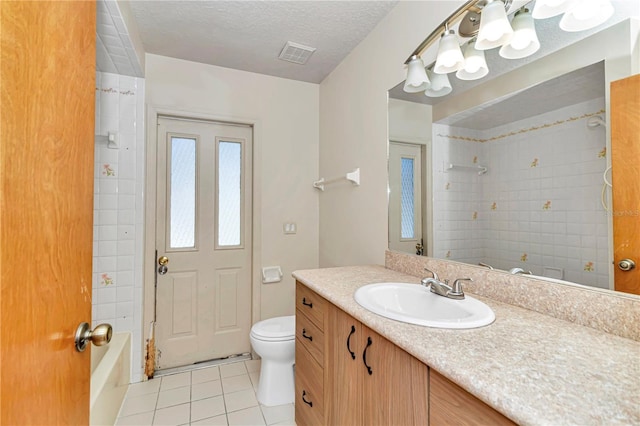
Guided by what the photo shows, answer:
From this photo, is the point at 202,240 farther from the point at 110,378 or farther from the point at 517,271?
the point at 517,271

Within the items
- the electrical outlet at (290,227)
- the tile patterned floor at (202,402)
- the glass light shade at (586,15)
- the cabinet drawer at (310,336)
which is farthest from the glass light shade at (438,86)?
the tile patterned floor at (202,402)

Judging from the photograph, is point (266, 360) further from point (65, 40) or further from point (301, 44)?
point (301, 44)

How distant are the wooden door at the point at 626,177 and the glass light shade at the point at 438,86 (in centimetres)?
66

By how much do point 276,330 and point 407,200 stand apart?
1.14m

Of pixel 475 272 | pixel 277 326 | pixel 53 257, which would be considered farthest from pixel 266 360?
pixel 53 257

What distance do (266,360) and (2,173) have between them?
1740mm

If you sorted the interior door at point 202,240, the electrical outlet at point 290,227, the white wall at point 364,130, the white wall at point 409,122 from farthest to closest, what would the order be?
the electrical outlet at point 290,227, the interior door at point 202,240, the white wall at point 364,130, the white wall at point 409,122

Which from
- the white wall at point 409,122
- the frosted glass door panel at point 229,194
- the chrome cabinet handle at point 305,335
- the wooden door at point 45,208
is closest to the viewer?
the wooden door at point 45,208

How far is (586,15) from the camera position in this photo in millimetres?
903

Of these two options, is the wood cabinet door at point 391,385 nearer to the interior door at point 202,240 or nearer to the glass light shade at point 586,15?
the glass light shade at point 586,15

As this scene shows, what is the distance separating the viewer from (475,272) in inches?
48.0

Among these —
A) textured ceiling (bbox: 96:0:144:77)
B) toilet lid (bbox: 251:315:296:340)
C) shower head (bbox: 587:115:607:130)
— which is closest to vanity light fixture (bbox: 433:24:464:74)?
shower head (bbox: 587:115:607:130)

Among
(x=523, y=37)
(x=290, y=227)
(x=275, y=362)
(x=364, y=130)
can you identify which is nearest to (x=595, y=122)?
(x=523, y=37)

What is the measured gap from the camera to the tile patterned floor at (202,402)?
1.72m
